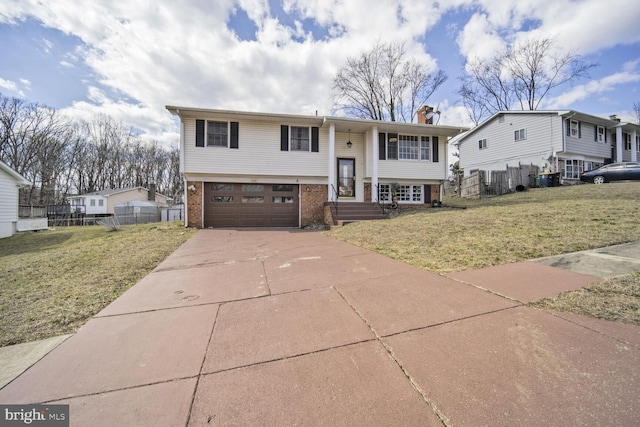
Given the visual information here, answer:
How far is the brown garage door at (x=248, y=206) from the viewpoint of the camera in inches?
452

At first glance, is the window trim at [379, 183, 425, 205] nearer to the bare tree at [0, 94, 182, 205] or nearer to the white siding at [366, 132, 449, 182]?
the white siding at [366, 132, 449, 182]

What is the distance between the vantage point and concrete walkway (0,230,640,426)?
1.44 metres

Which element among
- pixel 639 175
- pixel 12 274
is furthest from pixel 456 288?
→ pixel 639 175

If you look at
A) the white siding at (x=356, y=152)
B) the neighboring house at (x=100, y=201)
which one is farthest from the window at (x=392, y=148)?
the neighboring house at (x=100, y=201)

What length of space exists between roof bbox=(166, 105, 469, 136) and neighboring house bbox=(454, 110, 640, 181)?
9543 millimetres

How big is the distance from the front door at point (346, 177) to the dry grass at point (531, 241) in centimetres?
532

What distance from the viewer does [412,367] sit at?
1779 millimetres

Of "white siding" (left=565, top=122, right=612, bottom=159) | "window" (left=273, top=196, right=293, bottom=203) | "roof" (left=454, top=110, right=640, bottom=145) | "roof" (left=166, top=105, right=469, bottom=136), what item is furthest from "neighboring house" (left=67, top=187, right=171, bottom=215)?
"white siding" (left=565, top=122, right=612, bottom=159)

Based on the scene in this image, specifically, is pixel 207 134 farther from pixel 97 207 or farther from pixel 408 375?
pixel 97 207

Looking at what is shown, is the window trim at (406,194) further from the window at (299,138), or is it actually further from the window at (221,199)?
the window at (221,199)

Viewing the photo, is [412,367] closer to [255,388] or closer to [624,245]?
[255,388]

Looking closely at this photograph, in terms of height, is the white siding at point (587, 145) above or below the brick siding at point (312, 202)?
above

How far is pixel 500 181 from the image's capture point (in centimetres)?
1575

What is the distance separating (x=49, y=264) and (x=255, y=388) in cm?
645
